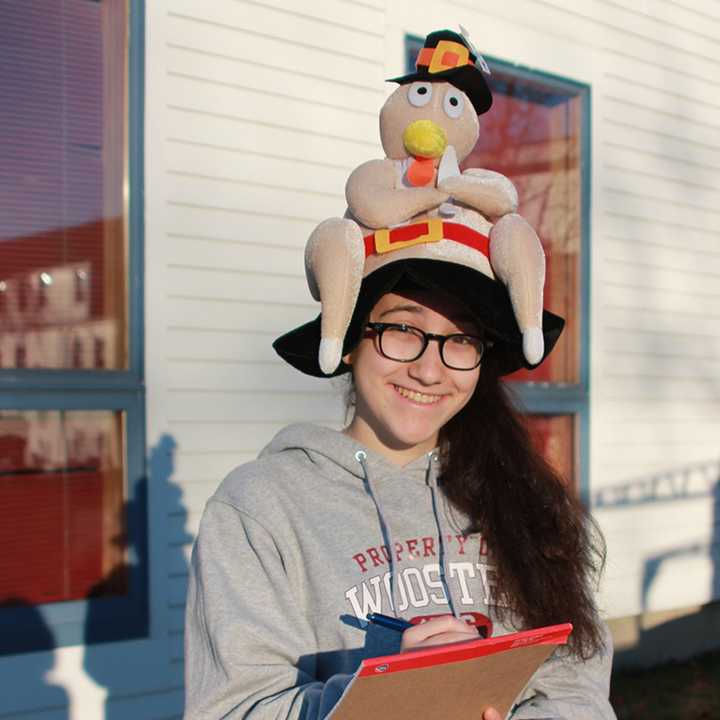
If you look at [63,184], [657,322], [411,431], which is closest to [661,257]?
[657,322]

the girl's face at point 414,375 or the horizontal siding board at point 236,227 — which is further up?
the horizontal siding board at point 236,227

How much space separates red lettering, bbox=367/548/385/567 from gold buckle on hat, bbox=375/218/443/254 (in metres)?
0.56

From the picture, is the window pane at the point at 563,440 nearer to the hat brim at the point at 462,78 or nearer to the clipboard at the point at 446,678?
the hat brim at the point at 462,78

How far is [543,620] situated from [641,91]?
4.71 meters

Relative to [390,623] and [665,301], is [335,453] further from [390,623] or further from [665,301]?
[665,301]

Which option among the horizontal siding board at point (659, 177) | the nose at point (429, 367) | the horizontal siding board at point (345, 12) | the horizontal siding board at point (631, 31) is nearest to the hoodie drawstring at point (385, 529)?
the nose at point (429, 367)

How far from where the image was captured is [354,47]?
174 inches

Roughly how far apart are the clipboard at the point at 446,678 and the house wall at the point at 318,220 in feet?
5.14

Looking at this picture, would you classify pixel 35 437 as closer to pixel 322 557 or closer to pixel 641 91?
pixel 322 557

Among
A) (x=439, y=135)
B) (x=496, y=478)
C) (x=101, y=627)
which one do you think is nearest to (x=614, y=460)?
(x=101, y=627)

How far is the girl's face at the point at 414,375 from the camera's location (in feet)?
5.70

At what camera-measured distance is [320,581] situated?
1614 millimetres

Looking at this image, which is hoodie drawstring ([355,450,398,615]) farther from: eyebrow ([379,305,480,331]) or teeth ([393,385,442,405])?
eyebrow ([379,305,480,331])

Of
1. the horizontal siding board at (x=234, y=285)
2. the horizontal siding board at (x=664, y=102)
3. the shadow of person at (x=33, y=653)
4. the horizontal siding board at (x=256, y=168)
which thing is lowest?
the shadow of person at (x=33, y=653)
